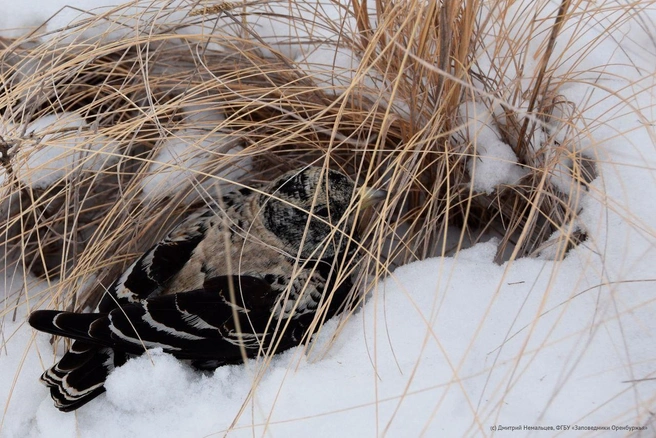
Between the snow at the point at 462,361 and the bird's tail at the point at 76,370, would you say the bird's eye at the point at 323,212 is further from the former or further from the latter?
the bird's tail at the point at 76,370

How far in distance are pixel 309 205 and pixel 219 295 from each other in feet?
1.65

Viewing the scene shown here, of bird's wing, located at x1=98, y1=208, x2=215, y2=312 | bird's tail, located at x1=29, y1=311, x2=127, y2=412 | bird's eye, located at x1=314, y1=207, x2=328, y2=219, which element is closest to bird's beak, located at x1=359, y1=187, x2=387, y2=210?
bird's eye, located at x1=314, y1=207, x2=328, y2=219

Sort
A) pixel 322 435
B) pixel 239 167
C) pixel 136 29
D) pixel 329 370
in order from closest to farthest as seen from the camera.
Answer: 1. pixel 322 435
2. pixel 329 370
3. pixel 136 29
4. pixel 239 167

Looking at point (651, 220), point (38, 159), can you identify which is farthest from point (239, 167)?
point (651, 220)

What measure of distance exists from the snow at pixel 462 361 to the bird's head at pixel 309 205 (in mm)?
324

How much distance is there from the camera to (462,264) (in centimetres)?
259

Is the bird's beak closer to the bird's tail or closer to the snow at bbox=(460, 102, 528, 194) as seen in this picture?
the snow at bbox=(460, 102, 528, 194)

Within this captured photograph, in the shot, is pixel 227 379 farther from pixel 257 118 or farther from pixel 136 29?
pixel 136 29

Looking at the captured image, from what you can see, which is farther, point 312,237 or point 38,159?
point 38,159

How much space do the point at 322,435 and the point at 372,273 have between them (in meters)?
0.82

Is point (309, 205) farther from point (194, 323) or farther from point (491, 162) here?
point (491, 162)

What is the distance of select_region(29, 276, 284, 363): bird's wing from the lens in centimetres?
245

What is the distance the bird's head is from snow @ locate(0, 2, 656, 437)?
1.06 feet

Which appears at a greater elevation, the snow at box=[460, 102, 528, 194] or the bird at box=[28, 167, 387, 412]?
the snow at box=[460, 102, 528, 194]
